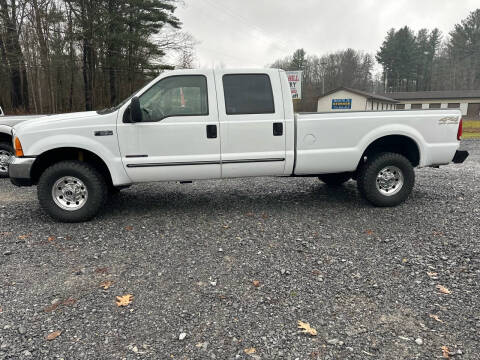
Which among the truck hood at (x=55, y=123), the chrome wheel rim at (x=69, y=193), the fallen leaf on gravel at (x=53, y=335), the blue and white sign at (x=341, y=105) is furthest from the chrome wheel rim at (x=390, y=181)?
the blue and white sign at (x=341, y=105)

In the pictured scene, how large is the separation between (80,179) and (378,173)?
172 inches

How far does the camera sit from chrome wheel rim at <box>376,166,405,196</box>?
503 centimetres

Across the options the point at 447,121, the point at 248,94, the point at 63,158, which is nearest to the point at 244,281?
the point at 248,94

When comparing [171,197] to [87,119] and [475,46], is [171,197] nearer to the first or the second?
[87,119]

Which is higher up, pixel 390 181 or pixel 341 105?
pixel 341 105

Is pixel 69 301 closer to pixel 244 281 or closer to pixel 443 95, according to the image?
pixel 244 281

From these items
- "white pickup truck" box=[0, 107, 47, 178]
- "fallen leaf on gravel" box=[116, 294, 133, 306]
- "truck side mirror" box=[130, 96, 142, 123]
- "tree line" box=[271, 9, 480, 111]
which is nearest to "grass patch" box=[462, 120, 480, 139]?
"truck side mirror" box=[130, 96, 142, 123]

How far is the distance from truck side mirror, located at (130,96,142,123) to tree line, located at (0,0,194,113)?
16.9 meters

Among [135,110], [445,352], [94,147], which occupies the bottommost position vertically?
[445,352]

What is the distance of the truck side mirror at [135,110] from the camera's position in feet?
13.6

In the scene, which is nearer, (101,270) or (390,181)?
(101,270)

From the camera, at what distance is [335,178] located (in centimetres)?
613

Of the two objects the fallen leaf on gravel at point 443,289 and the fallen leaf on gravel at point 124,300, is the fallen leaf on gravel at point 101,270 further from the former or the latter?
the fallen leaf on gravel at point 443,289

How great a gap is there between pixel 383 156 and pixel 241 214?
235cm
